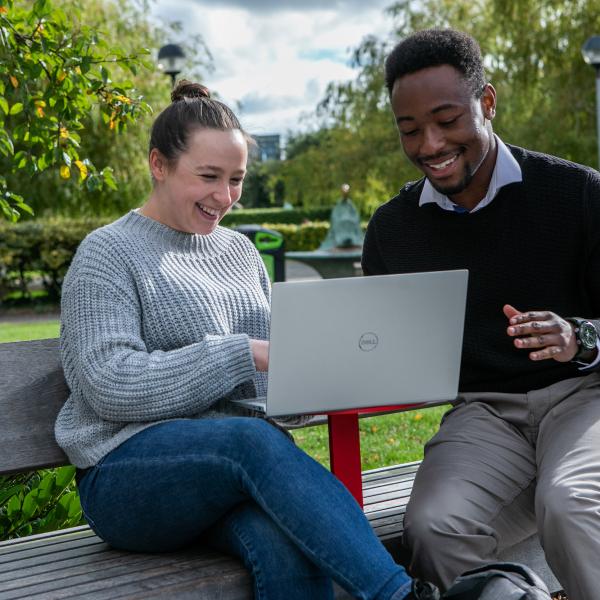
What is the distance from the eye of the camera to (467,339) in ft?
9.29

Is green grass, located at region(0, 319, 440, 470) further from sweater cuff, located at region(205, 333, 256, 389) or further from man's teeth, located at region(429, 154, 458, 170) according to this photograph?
sweater cuff, located at region(205, 333, 256, 389)

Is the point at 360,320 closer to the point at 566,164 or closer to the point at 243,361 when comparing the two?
the point at 243,361

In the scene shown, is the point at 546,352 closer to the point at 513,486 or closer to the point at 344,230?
the point at 513,486

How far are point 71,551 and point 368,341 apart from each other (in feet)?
3.17

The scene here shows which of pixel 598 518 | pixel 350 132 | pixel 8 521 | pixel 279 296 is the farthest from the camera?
pixel 350 132

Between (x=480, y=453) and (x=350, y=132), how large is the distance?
Result: 16250 millimetres

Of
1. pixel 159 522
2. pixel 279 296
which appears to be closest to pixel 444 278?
pixel 279 296

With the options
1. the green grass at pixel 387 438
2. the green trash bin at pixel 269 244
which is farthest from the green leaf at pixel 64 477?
the green trash bin at pixel 269 244

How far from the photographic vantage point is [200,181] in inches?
107

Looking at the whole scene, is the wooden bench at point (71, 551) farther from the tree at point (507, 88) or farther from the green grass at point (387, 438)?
the tree at point (507, 88)

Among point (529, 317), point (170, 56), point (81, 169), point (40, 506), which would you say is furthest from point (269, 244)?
point (529, 317)

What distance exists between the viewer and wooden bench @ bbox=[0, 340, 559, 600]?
2.24 meters

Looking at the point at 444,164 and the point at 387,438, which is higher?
the point at 444,164

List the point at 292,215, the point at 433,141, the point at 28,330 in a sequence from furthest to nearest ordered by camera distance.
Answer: the point at 292,215
the point at 28,330
the point at 433,141
